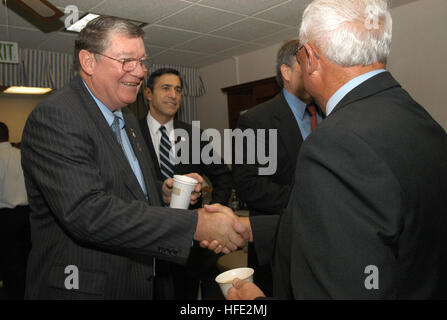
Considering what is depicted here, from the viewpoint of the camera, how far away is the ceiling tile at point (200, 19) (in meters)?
3.71

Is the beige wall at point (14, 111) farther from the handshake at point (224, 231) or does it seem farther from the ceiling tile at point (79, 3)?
the handshake at point (224, 231)

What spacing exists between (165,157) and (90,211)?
148 cm

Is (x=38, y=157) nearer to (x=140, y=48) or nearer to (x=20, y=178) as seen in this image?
(x=140, y=48)

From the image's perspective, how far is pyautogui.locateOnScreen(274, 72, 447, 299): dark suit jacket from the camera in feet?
2.42

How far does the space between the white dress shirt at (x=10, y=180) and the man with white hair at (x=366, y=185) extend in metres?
3.17

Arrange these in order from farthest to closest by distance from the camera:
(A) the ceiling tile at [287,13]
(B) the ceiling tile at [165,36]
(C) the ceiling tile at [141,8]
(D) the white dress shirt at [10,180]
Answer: (B) the ceiling tile at [165,36], (A) the ceiling tile at [287,13], (C) the ceiling tile at [141,8], (D) the white dress shirt at [10,180]

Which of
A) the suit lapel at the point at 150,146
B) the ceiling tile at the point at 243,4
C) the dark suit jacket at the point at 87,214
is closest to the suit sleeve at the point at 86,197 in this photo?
the dark suit jacket at the point at 87,214

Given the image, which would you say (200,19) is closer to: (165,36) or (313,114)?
(165,36)

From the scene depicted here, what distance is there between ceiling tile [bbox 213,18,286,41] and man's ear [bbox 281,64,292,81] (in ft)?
7.55

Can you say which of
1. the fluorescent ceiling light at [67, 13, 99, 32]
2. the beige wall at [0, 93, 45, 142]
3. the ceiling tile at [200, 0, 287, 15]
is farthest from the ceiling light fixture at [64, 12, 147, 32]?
the beige wall at [0, 93, 45, 142]

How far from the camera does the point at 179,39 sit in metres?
4.64

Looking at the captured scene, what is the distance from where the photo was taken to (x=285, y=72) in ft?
6.48

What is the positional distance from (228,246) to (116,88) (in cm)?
82

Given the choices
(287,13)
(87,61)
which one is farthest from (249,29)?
(87,61)
